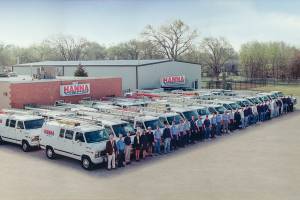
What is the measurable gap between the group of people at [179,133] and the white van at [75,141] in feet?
1.58

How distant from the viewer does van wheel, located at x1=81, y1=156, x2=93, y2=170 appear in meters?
16.2

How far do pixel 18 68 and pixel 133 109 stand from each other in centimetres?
3139

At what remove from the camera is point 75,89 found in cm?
3055

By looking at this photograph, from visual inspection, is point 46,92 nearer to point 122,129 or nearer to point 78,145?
point 122,129

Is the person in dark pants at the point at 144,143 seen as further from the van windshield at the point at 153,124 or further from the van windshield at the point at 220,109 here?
the van windshield at the point at 220,109

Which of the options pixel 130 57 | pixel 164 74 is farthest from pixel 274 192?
pixel 130 57

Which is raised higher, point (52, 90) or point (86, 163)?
point (52, 90)

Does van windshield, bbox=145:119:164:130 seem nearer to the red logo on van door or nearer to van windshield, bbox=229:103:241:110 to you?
the red logo on van door

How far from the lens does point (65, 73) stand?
46594 millimetres

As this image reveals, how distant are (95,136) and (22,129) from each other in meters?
5.26

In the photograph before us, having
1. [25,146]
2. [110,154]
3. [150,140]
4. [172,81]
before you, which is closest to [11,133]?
[25,146]

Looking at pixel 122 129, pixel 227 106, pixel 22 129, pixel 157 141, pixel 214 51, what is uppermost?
pixel 214 51

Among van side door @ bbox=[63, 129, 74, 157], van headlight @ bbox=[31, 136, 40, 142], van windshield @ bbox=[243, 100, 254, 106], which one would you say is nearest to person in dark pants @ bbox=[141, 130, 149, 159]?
van side door @ bbox=[63, 129, 74, 157]

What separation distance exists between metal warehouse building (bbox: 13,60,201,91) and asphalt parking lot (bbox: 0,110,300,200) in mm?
17488
